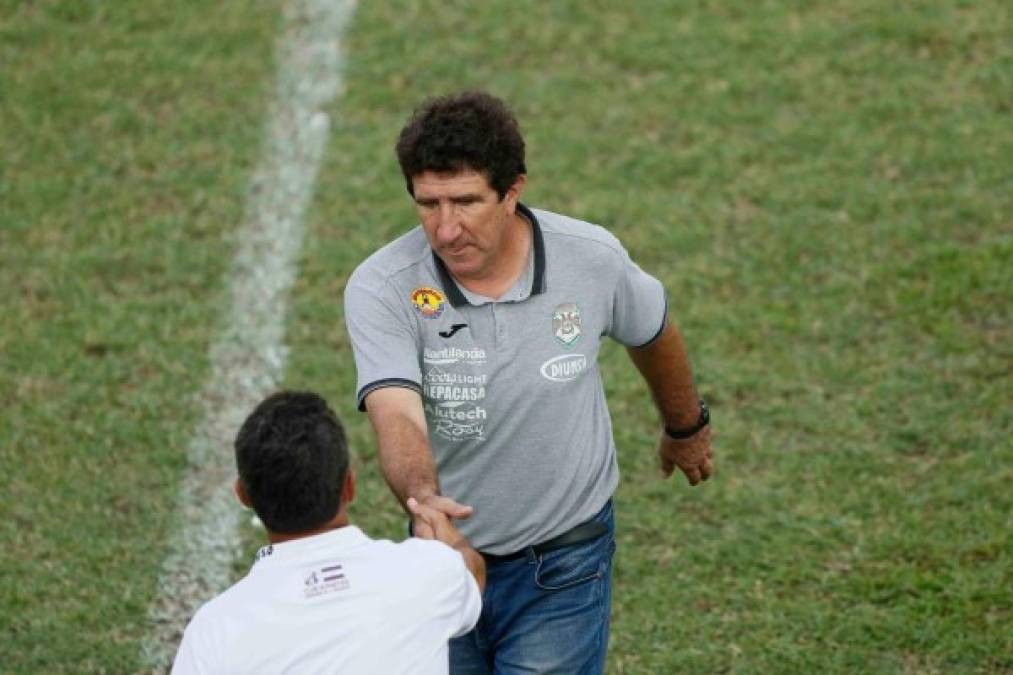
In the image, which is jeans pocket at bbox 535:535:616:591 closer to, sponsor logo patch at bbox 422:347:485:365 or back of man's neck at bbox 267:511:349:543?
sponsor logo patch at bbox 422:347:485:365

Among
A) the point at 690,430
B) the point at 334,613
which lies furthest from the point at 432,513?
the point at 690,430

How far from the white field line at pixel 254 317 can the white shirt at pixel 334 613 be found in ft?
9.14

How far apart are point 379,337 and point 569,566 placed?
88 cm

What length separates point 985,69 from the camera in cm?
991

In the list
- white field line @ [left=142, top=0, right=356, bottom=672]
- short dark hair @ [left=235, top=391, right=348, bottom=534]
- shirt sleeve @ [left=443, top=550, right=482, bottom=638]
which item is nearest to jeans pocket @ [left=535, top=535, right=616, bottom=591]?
shirt sleeve @ [left=443, top=550, right=482, bottom=638]

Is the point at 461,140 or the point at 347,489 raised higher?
the point at 461,140

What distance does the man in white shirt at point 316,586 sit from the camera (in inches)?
141

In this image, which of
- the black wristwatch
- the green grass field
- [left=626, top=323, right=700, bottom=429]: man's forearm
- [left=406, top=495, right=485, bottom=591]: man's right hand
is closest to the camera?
[left=406, top=495, right=485, bottom=591]: man's right hand

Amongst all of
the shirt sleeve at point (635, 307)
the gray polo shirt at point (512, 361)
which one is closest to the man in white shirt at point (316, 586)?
the gray polo shirt at point (512, 361)

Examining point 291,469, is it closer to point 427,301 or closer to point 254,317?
point 427,301

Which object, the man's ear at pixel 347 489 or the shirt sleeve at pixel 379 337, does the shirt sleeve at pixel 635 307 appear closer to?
the shirt sleeve at pixel 379 337

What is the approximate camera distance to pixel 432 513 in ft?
13.5

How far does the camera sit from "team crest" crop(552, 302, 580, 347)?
4688 mm

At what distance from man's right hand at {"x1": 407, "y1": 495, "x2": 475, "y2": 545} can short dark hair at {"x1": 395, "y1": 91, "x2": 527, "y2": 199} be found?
900 millimetres
